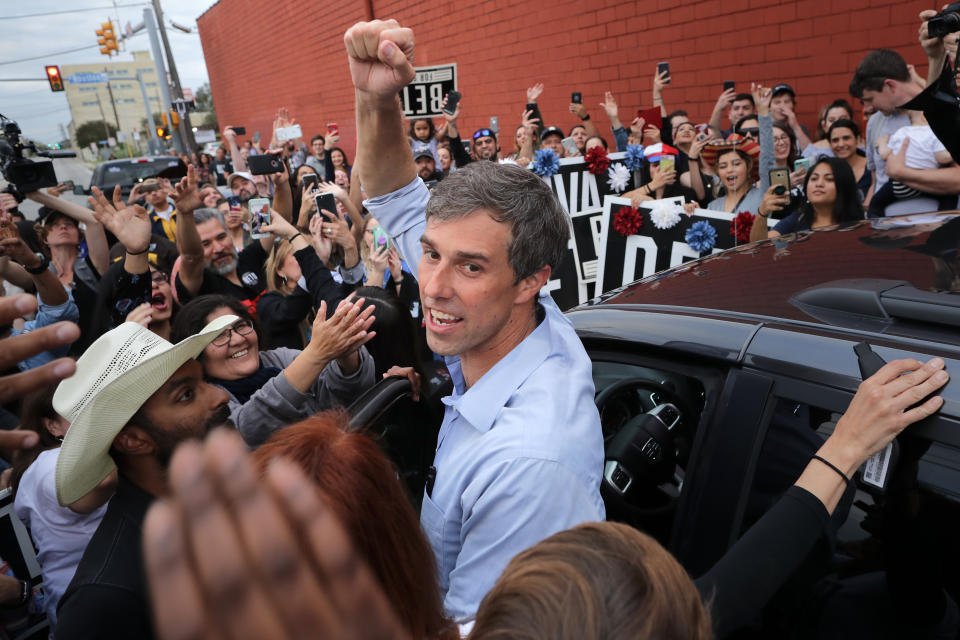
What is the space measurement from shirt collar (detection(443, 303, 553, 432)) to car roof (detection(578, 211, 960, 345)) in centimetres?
50

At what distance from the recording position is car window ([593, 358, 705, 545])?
1936 mm

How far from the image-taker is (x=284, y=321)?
Result: 3686mm

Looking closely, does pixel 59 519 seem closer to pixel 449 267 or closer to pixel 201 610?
pixel 449 267

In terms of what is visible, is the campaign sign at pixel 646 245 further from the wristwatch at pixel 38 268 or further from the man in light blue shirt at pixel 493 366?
the wristwatch at pixel 38 268

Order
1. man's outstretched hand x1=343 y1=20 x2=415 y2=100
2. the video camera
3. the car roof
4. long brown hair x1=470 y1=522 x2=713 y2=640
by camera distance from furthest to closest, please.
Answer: the video camera, man's outstretched hand x1=343 y1=20 x2=415 y2=100, the car roof, long brown hair x1=470 y1=522 x2=713 y2=640

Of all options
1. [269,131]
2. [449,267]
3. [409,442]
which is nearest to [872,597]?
[449,267]

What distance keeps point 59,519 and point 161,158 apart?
51.8ft

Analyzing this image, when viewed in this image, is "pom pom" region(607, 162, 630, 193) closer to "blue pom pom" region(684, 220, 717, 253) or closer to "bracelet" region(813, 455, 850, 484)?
"blue pom pom" region(684, 220, 717, 253)

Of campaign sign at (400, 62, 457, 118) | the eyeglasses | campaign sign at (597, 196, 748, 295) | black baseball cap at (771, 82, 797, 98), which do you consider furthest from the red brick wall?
the eyeglasses

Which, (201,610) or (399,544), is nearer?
(201,610)

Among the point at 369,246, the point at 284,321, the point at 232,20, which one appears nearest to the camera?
the point at 284,321

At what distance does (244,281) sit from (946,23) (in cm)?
462

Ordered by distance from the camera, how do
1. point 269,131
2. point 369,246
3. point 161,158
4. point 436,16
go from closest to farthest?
1. point 369,246
2. point 436,16
3. point 161,158
4. point 269,131

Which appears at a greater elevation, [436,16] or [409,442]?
[436,16]
